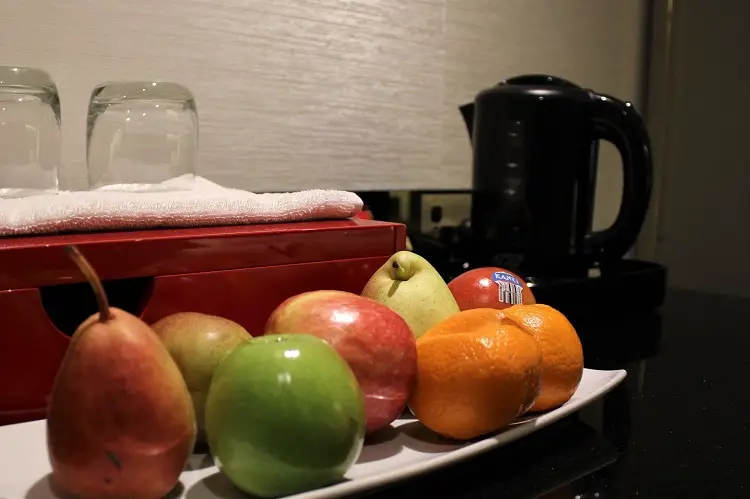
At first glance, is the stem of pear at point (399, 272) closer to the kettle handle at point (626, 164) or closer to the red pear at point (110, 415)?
the red pear at point (110, 415)

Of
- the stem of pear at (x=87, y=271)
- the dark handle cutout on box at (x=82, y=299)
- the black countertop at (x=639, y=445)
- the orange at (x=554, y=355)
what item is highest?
the stem of pear at (x=87, y=271)

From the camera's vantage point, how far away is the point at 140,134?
2.72ft

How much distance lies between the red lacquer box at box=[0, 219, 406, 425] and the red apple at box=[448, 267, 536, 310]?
3.2 inches

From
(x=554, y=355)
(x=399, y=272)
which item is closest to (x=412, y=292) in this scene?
(x=399, y=272)

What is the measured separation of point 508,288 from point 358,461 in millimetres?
320

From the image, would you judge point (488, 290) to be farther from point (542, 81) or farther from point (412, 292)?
point (542, 81)

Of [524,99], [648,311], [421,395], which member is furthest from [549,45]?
[421,395]

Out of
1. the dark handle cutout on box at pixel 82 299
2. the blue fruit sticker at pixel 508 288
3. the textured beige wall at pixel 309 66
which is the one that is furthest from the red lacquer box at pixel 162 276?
the textured beige wall at pixel 309 66

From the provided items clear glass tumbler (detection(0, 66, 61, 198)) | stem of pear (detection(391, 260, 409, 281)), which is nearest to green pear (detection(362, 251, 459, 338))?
stem of pear (detection(391, 260, 409, 281))

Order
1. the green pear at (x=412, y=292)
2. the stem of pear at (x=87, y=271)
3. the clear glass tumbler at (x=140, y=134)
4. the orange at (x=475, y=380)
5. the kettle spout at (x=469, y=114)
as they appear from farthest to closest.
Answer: the kettle spout at (x=469, y=114) < the clear glass tumbler at (x=140, y=134) < the green pear at (x=412, y=292) < the orange at (x=475, y=380) < the stem of pear at (x=87, y=271)

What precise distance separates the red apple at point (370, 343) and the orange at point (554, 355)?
9cm

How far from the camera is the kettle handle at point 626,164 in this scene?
90 centimetres

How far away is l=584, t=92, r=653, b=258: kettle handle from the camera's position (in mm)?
898

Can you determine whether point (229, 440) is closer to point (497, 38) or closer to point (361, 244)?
point (361, 244)
